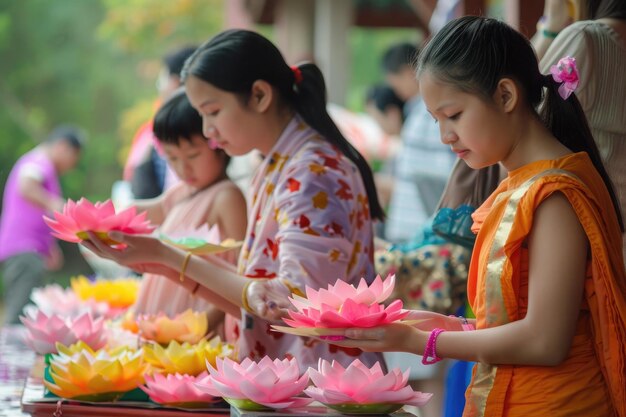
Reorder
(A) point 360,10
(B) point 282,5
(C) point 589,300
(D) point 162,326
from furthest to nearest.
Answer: (A) point 360,10 < (B) point 282,5 < (D) point 162,326 < (C) point 589,300

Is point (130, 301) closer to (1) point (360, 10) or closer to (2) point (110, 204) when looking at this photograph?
(2) point (110, 204)

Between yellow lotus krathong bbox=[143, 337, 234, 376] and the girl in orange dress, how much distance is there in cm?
69

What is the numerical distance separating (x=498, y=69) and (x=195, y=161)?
57.0 inches

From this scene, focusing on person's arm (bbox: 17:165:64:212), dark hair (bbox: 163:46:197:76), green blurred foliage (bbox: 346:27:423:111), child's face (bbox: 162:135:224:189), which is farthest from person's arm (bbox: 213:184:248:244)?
green blurred foliage (bbox: 346:27:423:111)

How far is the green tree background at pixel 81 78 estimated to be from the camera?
17172 millimetres

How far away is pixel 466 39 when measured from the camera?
1.96m

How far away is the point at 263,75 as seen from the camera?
8.86 feet

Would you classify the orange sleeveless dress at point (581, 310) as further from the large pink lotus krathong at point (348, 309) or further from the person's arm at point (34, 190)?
the person's arm at point (34, 190)

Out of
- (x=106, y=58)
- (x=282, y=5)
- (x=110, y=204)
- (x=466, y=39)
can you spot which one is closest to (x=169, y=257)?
(x=110, y=204)

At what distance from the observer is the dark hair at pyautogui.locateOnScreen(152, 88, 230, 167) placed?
317 cm

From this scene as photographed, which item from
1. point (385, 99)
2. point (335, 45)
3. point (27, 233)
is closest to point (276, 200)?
point (385, 99)

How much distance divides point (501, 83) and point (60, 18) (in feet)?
54.0

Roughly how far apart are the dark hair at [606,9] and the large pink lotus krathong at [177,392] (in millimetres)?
1301

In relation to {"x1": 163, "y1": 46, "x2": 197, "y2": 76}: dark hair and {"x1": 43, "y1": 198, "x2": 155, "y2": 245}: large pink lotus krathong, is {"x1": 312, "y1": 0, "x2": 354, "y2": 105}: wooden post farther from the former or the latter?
{"x1": 43, "y1": 198, "x2": 155, "y2": 245}: large pink lotus krathong
